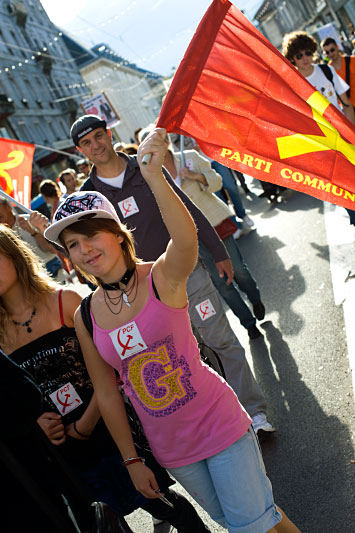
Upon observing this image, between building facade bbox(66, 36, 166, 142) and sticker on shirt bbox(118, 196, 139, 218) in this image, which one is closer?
sticker on shirt bbox(118, 196, 139, 218)

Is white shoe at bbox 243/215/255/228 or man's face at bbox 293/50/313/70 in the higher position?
man's face at bbox 293/50/313/70

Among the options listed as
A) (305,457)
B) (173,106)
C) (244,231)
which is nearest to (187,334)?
(173,106)

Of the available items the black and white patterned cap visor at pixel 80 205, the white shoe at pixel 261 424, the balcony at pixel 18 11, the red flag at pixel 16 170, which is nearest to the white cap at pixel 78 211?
the black and white patterned cap visor at pixel 80 205

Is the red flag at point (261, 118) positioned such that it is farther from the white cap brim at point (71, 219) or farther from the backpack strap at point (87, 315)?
the backpack strap at point (87, 315)

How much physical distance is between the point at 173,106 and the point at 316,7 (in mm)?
74440

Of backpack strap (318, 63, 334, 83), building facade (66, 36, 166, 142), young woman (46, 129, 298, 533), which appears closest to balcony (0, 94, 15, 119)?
building facade (66, 36, 166, 142)

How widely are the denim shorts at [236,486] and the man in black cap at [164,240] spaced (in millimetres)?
1514

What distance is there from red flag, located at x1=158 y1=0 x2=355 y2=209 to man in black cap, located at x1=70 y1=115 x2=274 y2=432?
0.80 meters

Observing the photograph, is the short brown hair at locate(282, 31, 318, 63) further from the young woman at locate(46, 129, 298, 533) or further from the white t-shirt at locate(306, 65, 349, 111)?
the young woman at locate(46, 129, 298, 533)

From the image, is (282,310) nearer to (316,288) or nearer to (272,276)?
(316,288)

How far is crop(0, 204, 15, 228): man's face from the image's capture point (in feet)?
15.6

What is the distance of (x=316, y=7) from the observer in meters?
68.7

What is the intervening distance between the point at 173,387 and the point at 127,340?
0.88 feet

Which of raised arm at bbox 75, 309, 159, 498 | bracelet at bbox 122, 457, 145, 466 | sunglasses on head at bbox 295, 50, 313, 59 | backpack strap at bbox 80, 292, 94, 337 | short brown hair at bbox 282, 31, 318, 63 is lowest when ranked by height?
Result: bracelet at bbox 122, 457, 145, 466
